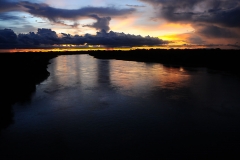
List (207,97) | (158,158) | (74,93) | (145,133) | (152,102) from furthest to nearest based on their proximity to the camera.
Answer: (74,93) < (207,97) < (152,102) < (145,133) < (158,158)

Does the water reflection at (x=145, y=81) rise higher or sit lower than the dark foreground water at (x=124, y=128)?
lower

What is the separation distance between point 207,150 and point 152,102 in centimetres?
818

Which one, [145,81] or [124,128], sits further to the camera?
[145,81]

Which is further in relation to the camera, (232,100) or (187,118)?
(232,100)

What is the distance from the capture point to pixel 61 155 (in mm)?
8922

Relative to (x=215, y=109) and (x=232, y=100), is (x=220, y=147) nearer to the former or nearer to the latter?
(x=215, y=109)

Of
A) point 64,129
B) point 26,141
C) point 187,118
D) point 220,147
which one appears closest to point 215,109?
point 187,118

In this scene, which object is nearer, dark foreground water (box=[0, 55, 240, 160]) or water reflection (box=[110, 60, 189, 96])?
dark foreground water (box=[0, 55, 240, 160])

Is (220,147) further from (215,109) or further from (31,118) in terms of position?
(31,118)

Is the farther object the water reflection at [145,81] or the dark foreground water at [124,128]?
the water reflection at [145,81]

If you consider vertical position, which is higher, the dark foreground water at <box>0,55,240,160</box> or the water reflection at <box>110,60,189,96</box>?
the dark foreground water at <box>0,55,240,160</box>

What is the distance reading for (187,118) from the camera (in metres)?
13.3

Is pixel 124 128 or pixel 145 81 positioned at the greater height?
pixel 124 128

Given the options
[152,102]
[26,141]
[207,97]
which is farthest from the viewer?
[207,97]
